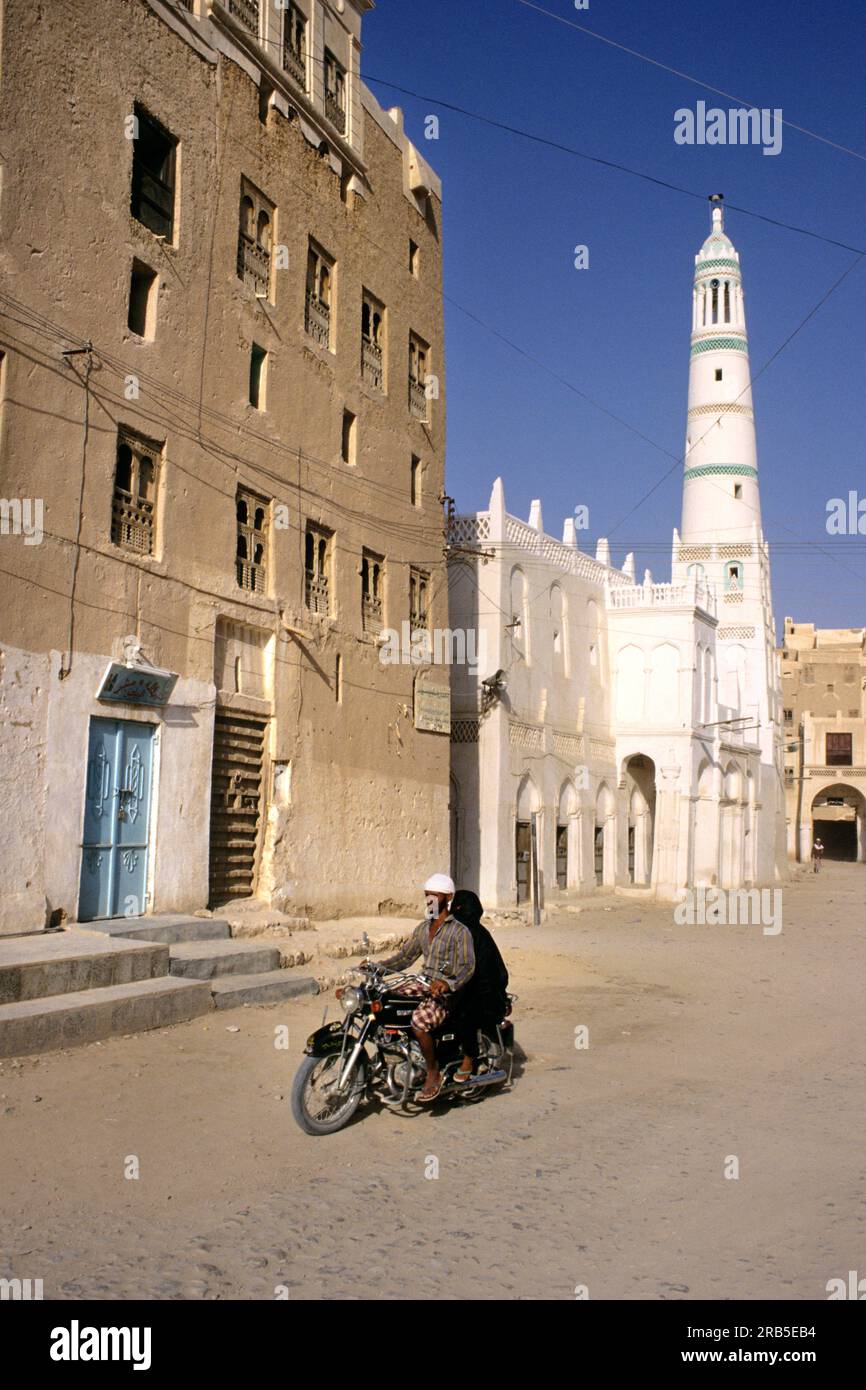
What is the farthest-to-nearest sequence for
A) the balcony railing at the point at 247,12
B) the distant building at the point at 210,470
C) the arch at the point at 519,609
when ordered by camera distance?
1. the arch at the point at 519,609
2. the balcony railing at the point at 247,12
3. the distant building at the point at 210,470

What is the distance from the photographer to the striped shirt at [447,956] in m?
7.10

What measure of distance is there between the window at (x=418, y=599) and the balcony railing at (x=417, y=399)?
106 inches

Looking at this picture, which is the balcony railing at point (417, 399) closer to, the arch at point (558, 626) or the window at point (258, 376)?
the window at point (258, 376)

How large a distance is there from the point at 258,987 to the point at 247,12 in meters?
12.1

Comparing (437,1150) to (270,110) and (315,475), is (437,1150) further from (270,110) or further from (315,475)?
(270,110)

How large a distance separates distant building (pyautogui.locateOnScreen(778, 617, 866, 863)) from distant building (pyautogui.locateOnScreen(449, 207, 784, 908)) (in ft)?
52.6

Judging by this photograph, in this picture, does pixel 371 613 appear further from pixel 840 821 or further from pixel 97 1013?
pixel 840 821

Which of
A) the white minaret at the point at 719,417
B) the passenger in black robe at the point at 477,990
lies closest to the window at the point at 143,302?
the passenger in black robe at the point at 477,990

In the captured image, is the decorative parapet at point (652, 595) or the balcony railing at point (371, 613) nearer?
the balcony railing at point (371, 613)

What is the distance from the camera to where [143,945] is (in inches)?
380

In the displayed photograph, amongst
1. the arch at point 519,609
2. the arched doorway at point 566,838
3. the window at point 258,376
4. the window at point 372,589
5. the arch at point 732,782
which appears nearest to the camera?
the window at point 258,376

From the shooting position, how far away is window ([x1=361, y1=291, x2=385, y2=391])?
58.4 feet

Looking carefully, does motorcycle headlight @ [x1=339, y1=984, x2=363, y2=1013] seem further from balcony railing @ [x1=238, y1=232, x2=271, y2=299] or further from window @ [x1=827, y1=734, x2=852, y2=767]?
window @ [x1=827, y1=734, x2=852, y2=767]

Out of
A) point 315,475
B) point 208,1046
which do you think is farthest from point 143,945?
point 315,475
